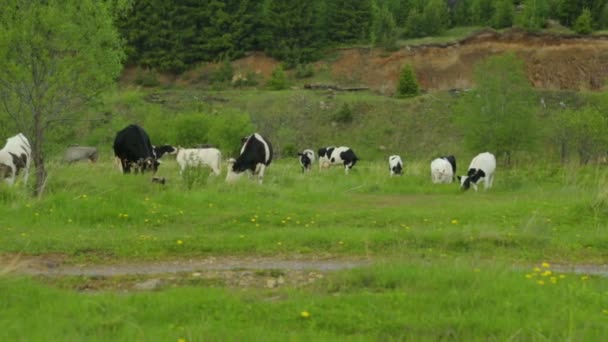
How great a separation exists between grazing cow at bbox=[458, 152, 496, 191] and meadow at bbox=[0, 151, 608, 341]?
16.8ft

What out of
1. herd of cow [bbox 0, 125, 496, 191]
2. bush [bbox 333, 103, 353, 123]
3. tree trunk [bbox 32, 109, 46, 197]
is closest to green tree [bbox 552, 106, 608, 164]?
herd of cow [bbox 0, 125, 496, 191]

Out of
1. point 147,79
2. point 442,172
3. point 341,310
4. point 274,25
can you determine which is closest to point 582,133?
point 442,172

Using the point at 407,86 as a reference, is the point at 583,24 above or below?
above

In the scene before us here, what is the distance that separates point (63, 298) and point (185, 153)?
20017mm

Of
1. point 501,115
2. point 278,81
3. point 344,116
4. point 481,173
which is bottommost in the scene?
point 481,173

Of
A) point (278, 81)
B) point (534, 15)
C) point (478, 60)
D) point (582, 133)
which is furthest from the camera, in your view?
point (534, 15)

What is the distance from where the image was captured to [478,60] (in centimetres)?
7138

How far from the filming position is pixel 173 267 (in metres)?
9.47

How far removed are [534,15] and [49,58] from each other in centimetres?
7190

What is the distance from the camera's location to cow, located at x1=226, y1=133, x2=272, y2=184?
23.0 metres

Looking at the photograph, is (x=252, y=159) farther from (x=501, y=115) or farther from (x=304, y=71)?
(x=304, y=71)

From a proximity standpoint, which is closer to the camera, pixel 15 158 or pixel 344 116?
pixel 15 158

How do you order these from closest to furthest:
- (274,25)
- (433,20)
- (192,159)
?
(192,159)
(274,25)
(433,20)

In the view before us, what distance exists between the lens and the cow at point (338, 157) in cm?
3684
